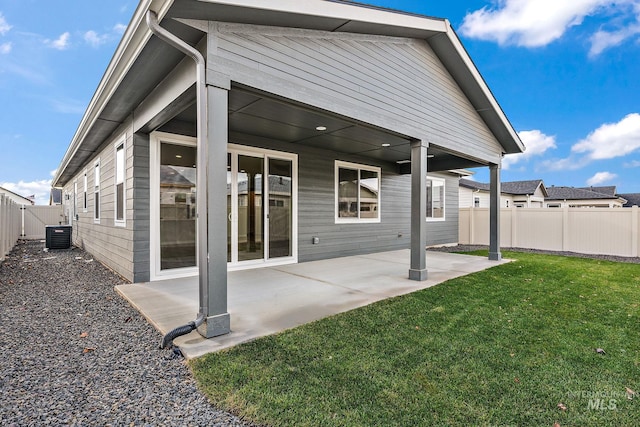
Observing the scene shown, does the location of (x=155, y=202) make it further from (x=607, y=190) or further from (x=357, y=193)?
(x=607, y=190)

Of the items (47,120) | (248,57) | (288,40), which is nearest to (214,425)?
(248,57)

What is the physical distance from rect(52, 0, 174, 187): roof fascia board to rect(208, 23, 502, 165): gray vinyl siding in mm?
557

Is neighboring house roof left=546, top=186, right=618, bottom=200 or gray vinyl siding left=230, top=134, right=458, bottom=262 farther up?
neighboring house roof left=546, top=186, right=618, bottom=200

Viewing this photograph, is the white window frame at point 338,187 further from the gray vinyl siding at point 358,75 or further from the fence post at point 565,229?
the fence post at point 565,229

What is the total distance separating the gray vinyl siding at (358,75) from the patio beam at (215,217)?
42 cm

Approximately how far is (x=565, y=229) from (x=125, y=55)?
1210 cm

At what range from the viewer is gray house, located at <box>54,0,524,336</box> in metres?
3.01

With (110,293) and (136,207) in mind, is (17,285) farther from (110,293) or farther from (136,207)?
(136,207)

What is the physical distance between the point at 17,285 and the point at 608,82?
31604mm

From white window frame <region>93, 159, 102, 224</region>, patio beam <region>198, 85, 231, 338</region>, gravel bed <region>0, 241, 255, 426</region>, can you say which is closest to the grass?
gravel bed <region>0, 241, 255, 426</region>

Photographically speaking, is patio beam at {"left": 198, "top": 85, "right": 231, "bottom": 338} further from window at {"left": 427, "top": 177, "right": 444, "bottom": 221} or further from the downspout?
window at {"left": 427, "top": 177, "right": 444, "bottom": 221}

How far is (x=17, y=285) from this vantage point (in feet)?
16.6

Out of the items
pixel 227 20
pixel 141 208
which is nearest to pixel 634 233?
pixel 227 20

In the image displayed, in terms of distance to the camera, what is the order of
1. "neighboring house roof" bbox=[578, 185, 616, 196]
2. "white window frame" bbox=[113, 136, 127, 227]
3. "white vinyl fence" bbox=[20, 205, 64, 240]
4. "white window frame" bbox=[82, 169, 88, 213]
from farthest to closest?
"neighboring house roof" bbox=[578, 185, 616, 196] → "white vinyl fence" bbox=[20, 205, 64, 240] → "white window frame" bbox=[82, 169, 88, 213] → "white window frame" bbox=[113, 136, 127, 227]
